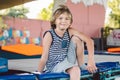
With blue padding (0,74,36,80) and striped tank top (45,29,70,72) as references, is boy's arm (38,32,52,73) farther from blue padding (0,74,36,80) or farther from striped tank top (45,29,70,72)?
blue padding (0,74,36,80)

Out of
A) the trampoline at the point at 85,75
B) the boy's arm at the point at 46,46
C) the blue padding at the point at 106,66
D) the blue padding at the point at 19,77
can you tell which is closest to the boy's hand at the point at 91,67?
the trampoline at the point at 85,75

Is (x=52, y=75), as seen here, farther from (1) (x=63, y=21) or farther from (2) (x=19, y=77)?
(1) (x=63, y=21)

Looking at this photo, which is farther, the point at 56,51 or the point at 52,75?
the point at 56,51

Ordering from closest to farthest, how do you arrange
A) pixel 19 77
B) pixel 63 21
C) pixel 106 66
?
pixel 19 77, pixel 63 21, pixel 106 66

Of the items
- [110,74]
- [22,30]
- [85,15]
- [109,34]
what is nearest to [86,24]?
[85,15]

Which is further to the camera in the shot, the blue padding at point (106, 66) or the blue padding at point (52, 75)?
the blue padding at point (106, 66)

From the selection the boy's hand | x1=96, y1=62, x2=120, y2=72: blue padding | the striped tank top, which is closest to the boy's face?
the striped tank top

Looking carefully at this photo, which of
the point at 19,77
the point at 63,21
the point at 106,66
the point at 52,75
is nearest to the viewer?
the point at 19,77

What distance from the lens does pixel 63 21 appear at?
2113 mm

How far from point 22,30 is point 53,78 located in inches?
359

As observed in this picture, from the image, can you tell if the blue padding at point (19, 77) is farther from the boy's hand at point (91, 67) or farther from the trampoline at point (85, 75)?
the boy's hand at point (91, 67)

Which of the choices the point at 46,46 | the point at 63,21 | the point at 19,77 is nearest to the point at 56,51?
the point at 46,46

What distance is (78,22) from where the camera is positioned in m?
13.1

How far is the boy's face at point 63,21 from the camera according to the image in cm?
211
